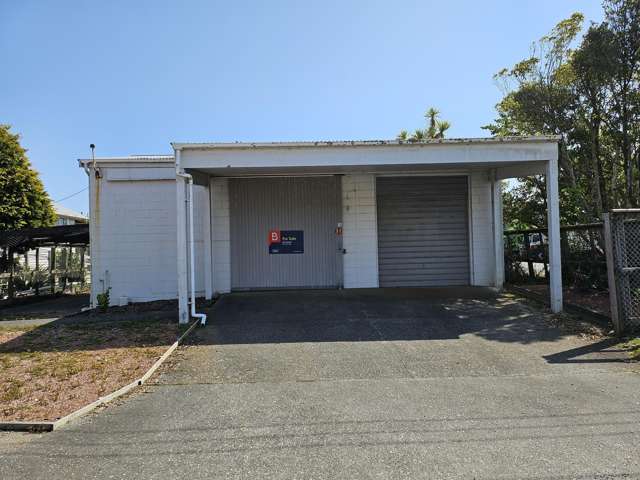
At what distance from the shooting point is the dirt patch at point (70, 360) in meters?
4.89

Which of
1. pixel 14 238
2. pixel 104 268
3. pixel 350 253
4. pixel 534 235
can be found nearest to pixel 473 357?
pixel 350 253

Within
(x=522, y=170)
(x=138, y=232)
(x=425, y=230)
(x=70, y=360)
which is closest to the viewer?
(x=70, y=360)

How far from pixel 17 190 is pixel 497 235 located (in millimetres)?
17125

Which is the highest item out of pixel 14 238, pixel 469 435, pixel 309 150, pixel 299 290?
pixel 309 150

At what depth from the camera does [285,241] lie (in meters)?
11.4

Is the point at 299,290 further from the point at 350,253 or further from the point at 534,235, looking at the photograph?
the point at 534,235

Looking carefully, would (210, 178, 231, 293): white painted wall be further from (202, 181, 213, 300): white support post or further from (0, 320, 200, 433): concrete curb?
(0, 320, 200, 433): concrete curb

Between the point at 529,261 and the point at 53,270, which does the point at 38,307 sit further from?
the point at 529,261

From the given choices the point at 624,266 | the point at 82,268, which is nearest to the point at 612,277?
the point at 624,266

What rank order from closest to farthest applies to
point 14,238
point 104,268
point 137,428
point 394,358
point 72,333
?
point 137,428, point 394,358, point 72,333, point 104,268, point 14,238

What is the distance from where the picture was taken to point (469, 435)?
12.8 ft

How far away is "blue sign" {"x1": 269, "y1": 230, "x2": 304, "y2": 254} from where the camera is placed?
11.4 metres

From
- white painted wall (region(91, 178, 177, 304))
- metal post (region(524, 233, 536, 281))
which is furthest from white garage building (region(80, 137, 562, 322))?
metal post (region(524, 233, 536, 281))

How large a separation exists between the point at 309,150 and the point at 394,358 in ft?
14.2
